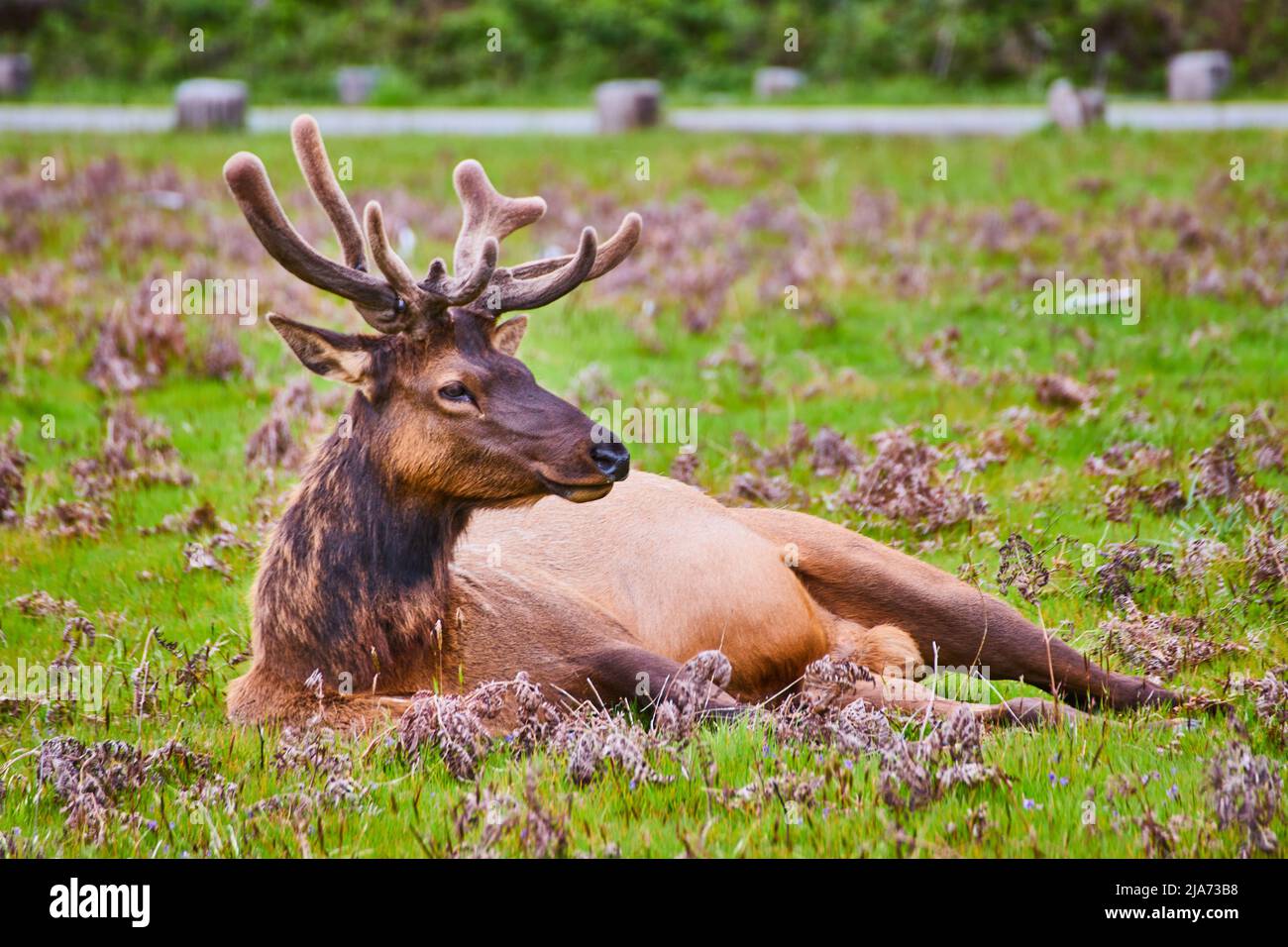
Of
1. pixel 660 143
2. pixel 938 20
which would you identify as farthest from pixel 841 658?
pixel 938 20

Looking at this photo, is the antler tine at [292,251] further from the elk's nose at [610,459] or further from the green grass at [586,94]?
the green grass at [586,94]

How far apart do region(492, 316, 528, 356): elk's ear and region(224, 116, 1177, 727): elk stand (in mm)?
172

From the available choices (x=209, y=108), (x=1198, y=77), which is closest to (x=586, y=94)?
(x=209, y=108)

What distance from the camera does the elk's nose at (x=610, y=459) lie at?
18.9 feet

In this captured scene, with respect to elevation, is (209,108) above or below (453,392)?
above

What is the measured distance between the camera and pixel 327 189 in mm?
6172

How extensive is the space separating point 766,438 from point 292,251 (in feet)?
12.5

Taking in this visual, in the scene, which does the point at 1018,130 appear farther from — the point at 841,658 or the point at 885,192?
the point at 841,658

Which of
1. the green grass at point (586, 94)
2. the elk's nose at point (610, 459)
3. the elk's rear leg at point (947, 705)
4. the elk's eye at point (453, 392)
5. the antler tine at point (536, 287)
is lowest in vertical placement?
the elk's rear leg at point (947, 705)

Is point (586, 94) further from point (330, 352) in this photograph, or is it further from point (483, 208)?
point (330, 352)

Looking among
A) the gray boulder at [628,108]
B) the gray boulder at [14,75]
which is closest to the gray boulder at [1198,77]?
the gray boulder at [628,108]

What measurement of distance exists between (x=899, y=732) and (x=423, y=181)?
12338 mm

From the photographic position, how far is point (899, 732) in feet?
17.8

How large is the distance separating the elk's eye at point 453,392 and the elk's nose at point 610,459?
1.68ft
